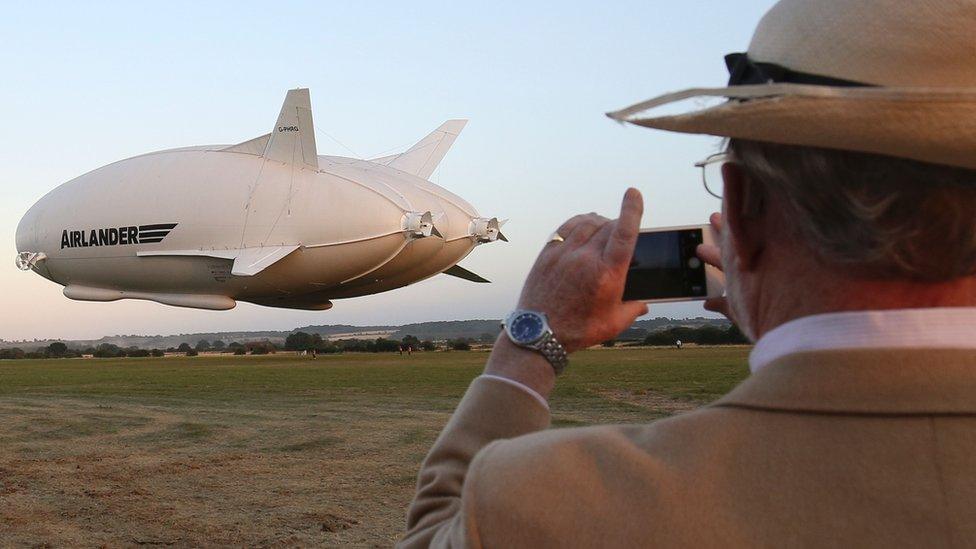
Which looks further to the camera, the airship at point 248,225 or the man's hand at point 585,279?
the airship at point 248,225

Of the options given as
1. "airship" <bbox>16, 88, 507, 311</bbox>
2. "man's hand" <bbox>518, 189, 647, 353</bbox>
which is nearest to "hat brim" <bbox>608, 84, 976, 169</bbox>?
"man's hand" <bbox>518, 189, 647, 353</bbox>

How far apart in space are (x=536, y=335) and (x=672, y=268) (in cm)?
41

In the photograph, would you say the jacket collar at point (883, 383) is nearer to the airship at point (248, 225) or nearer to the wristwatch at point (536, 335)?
the wristwatch at point (536, 335)

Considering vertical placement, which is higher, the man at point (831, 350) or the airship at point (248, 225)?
the airship at point (248, 225)

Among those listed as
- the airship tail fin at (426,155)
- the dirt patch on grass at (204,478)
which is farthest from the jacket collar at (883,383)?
the airship tail fin at (426,155)

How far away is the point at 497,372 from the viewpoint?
1.83m

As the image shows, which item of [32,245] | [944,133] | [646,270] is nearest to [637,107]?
[944,133]

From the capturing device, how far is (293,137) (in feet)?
73.3

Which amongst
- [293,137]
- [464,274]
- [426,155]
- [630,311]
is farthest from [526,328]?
[426,155]

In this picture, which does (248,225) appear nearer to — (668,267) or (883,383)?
(668,267)

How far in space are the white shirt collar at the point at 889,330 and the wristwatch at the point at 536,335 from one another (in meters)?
0.57

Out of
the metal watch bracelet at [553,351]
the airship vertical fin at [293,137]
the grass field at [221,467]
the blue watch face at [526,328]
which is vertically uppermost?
the airship vertical fin at [293,137]

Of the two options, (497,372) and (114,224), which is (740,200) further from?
(114,224)

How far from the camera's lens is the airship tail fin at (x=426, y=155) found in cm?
3141
